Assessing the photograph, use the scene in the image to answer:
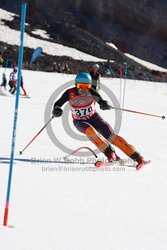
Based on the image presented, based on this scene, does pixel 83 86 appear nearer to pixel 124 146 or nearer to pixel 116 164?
pixel 124 146

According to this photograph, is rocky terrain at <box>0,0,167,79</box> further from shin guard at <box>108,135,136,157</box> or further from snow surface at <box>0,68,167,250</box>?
snow surface at <box>0,68,167,250</box>

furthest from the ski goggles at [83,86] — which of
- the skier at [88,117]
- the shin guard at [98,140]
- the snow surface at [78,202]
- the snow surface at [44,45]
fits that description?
the snow surface at [44,45]

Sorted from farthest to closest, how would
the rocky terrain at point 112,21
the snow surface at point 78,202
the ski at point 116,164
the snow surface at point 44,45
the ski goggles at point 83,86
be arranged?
the rocky terrain at point 112,21, the snow surface at point 44,45, the ski goggles at point 83,86, the ski at point 116,164, the snow surface at point 78,202

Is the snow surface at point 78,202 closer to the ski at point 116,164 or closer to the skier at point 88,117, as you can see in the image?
the ski at point 116,164

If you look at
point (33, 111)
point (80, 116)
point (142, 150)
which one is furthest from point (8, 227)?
point (33, 111)

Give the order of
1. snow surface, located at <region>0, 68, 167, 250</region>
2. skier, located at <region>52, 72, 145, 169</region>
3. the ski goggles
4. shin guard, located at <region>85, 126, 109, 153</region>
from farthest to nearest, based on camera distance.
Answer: the ski goggles, skier, located at <region>52, 72, 145, 169</region>, shin guard, located at <region>85, 126, 109, 153</region>, snow surface, located at <region>0, 68, 167, 250</region>

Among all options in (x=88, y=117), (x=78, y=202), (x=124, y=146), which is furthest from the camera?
(x=88, y=117)

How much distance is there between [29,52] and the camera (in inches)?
1631

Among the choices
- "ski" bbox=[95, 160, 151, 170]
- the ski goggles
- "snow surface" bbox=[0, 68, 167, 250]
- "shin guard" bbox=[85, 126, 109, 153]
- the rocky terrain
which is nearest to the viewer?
"snow surface" bbox=[0, 68, 167, 250]

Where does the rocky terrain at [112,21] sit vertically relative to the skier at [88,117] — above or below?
above

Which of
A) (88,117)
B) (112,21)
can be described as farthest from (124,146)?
(112,21)

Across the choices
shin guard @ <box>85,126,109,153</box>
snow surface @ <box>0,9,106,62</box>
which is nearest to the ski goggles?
shin guard @ <box>85,126,109,153</box>

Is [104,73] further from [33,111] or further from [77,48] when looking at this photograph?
[33,111]

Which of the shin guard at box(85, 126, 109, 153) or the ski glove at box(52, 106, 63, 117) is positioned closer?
the shin guard at box(85, 126, 109, 153)
